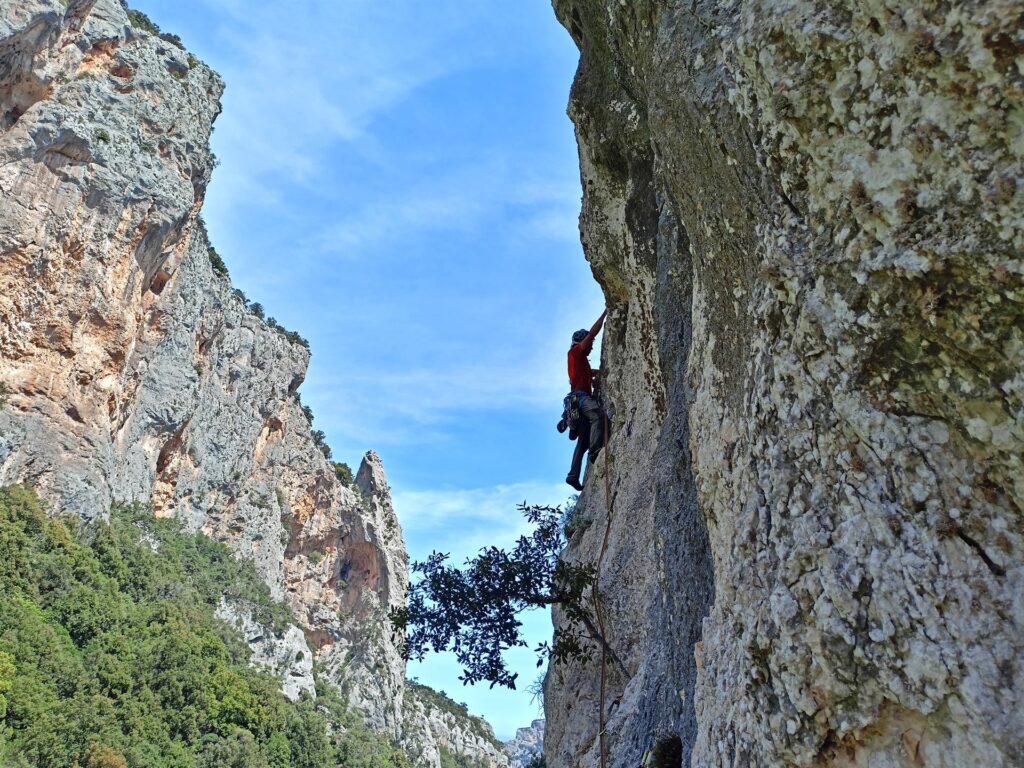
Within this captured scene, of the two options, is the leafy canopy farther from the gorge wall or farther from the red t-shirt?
the gorge wall

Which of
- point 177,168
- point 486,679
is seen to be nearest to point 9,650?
point 486,679

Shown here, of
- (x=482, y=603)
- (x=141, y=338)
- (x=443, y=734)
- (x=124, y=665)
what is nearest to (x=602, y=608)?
(x=482, y=603)

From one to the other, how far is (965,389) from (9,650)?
91.6 ft

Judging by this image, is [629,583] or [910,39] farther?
[629,583]

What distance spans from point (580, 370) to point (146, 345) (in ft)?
116

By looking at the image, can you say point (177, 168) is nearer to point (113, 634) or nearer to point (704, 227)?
point (113, 634)

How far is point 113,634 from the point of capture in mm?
28938

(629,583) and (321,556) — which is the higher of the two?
(321,556)

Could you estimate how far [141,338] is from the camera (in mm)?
38531

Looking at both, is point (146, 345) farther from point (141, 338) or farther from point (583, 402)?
point (583, 402)

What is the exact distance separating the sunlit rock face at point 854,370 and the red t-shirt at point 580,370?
211 inches

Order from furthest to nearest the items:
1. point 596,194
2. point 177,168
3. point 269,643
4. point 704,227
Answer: point 269,643 < point 177,168 < point 596,194 < point 704,227

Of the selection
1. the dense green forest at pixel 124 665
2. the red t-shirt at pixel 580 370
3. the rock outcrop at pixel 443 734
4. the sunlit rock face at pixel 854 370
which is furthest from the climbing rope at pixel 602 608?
the rock outcrop at pixel 443 734

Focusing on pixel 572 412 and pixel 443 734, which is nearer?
pixel 572 412
